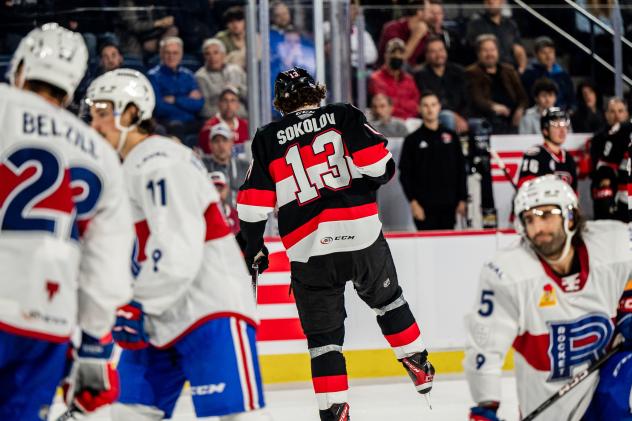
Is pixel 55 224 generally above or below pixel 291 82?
below

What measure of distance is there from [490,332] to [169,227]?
3.00 feet

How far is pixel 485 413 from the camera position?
318 centimetres

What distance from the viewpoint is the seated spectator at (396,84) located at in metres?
8.38

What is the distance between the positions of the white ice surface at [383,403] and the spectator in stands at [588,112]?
312cm

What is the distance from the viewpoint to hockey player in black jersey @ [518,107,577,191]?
771 cm

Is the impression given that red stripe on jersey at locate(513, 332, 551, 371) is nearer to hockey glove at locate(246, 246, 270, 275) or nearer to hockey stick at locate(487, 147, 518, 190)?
hockey glove at locate(246, 246, 270, 275)

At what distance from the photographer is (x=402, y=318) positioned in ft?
17.1

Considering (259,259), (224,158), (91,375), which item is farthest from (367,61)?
(91,375)

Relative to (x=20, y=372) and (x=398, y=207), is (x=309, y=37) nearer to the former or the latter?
(x=398, y=207)

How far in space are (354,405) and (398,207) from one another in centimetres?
237

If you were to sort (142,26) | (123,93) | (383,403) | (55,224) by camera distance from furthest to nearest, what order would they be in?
(142,26), (383,403), (123,93), (55,224)

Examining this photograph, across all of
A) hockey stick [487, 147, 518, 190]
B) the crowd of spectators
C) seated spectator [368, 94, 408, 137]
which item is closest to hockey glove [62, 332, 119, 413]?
the crowd of spectators

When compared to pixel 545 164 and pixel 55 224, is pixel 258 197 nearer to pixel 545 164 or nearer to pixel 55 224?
pixel 55 224

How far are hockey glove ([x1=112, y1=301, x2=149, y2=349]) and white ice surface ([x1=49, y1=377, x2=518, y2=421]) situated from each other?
6.92 feet
